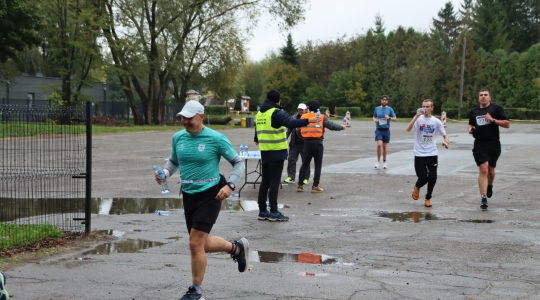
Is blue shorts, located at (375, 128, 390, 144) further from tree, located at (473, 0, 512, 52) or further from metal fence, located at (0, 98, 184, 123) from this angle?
tree, located at (473, 0, 512, 52)

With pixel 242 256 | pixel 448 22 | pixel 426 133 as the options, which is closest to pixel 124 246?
pixel 242 256

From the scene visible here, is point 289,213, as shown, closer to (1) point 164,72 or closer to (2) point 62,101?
(2) point 62,101

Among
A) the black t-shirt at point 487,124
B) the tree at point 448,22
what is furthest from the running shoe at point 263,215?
→ the tree at point 448,22

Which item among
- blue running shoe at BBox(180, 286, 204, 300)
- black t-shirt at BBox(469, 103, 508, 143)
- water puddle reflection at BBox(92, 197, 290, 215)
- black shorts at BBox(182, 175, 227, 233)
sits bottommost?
water puddle reflection at BBox(92, 197, 290, 215)

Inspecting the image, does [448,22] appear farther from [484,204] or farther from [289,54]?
[484,204]

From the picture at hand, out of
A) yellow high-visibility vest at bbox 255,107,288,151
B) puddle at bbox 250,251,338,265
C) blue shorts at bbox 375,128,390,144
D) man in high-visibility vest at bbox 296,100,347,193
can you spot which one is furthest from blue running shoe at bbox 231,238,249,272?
blue shorts at bbox 375,128,390,144

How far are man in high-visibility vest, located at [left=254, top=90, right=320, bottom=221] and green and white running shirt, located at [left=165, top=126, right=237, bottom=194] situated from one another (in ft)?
14.5

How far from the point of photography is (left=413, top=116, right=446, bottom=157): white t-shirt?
12.5 metres

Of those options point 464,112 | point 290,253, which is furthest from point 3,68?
point 464,112

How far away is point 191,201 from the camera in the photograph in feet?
21.3

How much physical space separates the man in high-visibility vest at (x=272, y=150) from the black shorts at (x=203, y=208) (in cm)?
445

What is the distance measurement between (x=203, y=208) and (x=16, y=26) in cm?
2952

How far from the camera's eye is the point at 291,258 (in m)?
8.12

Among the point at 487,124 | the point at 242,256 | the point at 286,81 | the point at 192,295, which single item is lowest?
the point at 192,295
